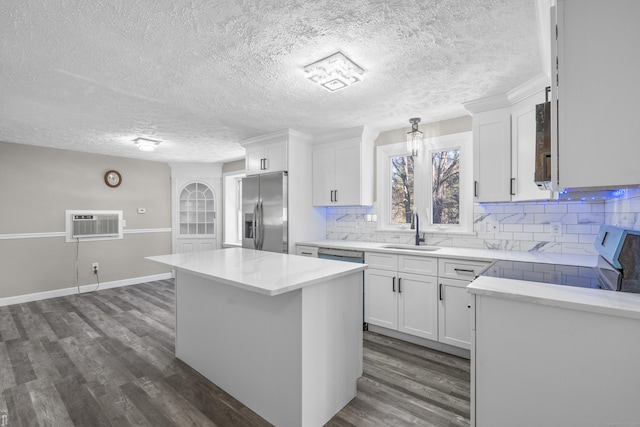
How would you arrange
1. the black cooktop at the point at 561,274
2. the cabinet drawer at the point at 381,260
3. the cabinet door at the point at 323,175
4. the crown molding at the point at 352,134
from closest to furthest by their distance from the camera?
the black cooktop at the point at 561,274
the cabinet drawer at the point at 381,260
the crown molding at the point at 352,134
the cabinet door at the point at 323,175

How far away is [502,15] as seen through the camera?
166 centimetres

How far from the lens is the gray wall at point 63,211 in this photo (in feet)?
14.3

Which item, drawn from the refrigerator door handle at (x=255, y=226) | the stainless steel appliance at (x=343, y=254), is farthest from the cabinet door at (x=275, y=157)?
the stainless steel appliance at (x=343, y=254)

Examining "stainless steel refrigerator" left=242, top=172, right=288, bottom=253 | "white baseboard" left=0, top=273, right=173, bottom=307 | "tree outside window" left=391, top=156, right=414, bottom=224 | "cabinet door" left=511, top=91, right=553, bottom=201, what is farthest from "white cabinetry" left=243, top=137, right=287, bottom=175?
"white baseboard" left=0, top=273, right=173, bottom=307

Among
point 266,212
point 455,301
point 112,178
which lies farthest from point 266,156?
point 112,178

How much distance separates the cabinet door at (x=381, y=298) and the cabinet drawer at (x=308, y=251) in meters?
0.75

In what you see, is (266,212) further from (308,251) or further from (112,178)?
(112,178)

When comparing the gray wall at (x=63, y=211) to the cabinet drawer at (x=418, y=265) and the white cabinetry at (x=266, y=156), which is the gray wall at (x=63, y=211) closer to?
the white cabinetry at (x=266, y=156)

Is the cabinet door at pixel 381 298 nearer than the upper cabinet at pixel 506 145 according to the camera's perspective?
No

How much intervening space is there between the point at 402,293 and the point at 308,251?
133 centimetres

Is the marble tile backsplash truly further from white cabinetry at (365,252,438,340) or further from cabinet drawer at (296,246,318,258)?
cabinet drawer at (296,246,318,258)

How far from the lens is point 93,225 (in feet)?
16.7

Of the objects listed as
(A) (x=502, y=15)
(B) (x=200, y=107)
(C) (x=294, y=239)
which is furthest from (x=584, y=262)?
(B) (x=200, y=107)

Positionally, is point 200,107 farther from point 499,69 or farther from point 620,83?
point 620,83
